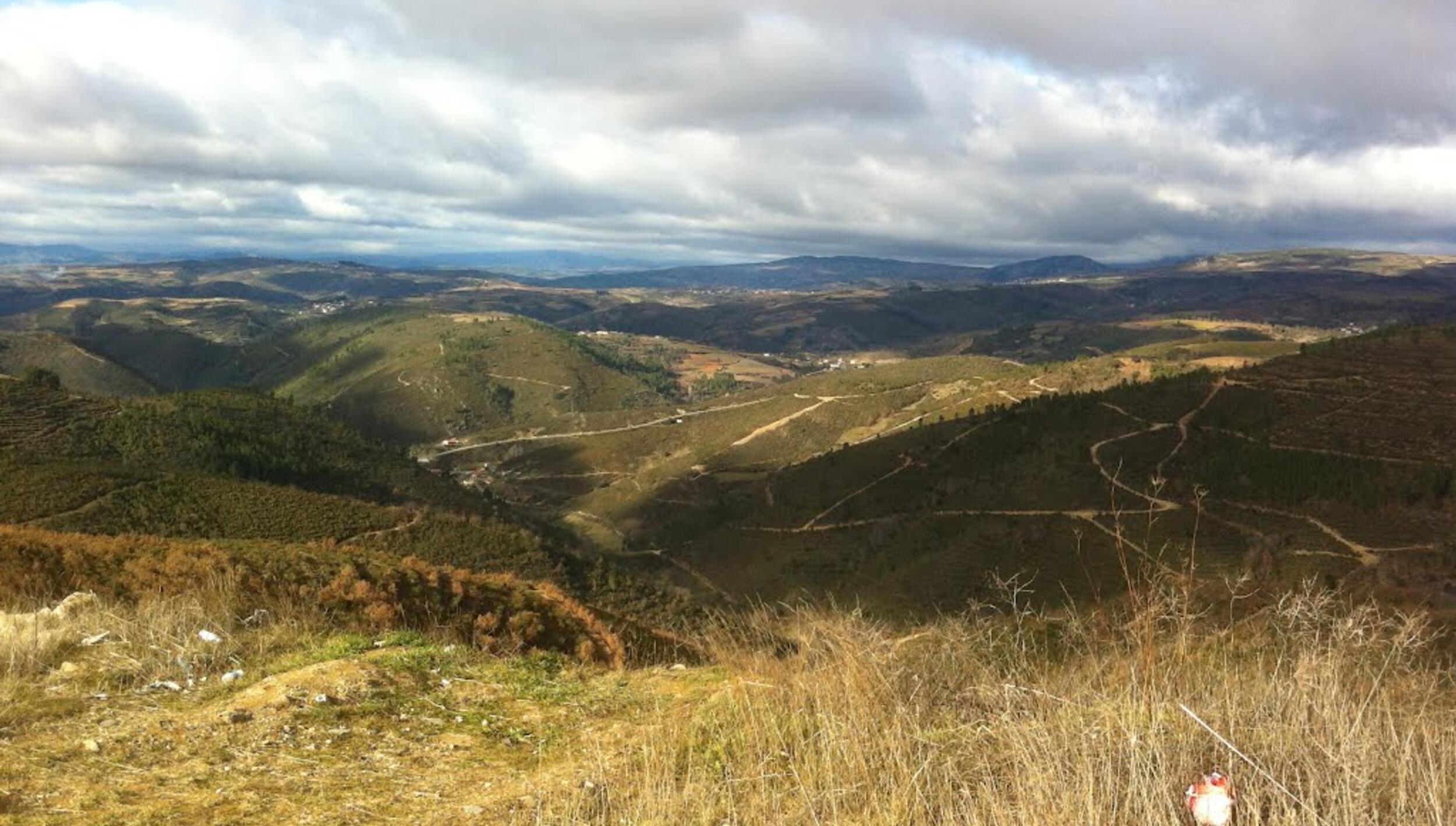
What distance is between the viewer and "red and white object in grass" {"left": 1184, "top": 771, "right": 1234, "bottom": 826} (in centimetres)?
332

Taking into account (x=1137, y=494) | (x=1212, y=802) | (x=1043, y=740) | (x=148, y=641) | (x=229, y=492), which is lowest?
(x=1137, y=494)

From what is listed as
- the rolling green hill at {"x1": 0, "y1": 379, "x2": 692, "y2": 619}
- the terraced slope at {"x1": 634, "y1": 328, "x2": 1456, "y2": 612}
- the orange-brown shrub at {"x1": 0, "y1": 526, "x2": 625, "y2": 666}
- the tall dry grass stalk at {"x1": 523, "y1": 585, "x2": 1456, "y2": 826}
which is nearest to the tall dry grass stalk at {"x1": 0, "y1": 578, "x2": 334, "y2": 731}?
the orange-brown shrub at {"x1": 0, "y1": 526, "x2": 625, "y2": 666}

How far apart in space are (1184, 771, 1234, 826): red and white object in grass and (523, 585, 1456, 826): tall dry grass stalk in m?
0.12

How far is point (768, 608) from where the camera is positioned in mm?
8117

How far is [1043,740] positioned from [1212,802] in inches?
33.9

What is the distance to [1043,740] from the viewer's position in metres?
4.08

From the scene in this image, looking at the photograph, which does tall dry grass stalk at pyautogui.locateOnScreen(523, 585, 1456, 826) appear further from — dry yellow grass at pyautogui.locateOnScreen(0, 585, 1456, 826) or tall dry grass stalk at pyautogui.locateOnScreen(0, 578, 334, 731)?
tall dry grass stalk at pyautogui.locateOnScreen(0, 578, 334, 731)

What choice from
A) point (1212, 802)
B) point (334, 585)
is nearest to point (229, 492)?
point (334, 585)

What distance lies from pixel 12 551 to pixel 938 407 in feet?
415

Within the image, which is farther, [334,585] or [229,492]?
[229,492]

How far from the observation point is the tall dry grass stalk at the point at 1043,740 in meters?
3.63

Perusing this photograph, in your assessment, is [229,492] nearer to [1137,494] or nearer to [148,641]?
[148,641]

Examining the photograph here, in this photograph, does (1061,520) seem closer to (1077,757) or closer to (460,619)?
(460,619)

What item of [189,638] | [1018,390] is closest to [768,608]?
[189,638]
